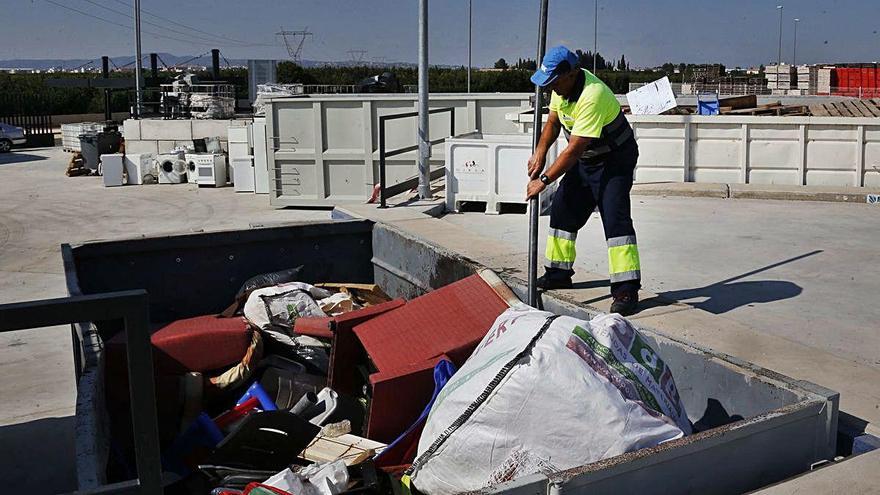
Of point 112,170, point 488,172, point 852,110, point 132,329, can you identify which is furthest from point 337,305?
point 112,170

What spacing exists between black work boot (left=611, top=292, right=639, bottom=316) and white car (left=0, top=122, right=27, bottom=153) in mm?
35496

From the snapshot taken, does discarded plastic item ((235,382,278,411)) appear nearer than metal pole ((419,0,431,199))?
Yes

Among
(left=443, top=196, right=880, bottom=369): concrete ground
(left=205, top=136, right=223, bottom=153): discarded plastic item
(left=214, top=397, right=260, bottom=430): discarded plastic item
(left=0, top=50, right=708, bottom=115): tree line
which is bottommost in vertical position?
(left=214, top=397, right=260, bottom=430): discarded plastic item

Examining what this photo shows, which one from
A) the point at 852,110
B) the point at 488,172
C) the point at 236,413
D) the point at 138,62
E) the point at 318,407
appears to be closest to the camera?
the point at 318,407

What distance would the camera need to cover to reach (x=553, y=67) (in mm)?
5418

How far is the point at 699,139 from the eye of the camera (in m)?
13.7

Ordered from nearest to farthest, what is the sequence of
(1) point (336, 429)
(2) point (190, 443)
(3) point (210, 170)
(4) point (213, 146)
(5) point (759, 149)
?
(1) point (336, 429)
(2) point (190, 443)
(5) point (759, 149)
(3) point (210, 170)
(4) point (213, 146)

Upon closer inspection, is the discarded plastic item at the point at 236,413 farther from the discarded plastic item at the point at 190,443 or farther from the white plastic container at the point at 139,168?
the white plastic container at the point at 139,168

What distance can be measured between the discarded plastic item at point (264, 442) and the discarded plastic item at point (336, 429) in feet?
0.74

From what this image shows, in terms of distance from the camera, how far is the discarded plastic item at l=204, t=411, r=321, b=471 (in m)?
4.16

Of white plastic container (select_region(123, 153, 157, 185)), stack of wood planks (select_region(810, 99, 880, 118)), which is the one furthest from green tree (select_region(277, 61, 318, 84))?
stack of wood planks (select_region(810, 99, 880, 118))

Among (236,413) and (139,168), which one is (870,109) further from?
(139,168)

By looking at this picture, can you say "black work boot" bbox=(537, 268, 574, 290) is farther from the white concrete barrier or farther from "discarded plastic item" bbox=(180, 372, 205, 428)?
the white concrete barrier

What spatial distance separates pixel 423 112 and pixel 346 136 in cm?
516
